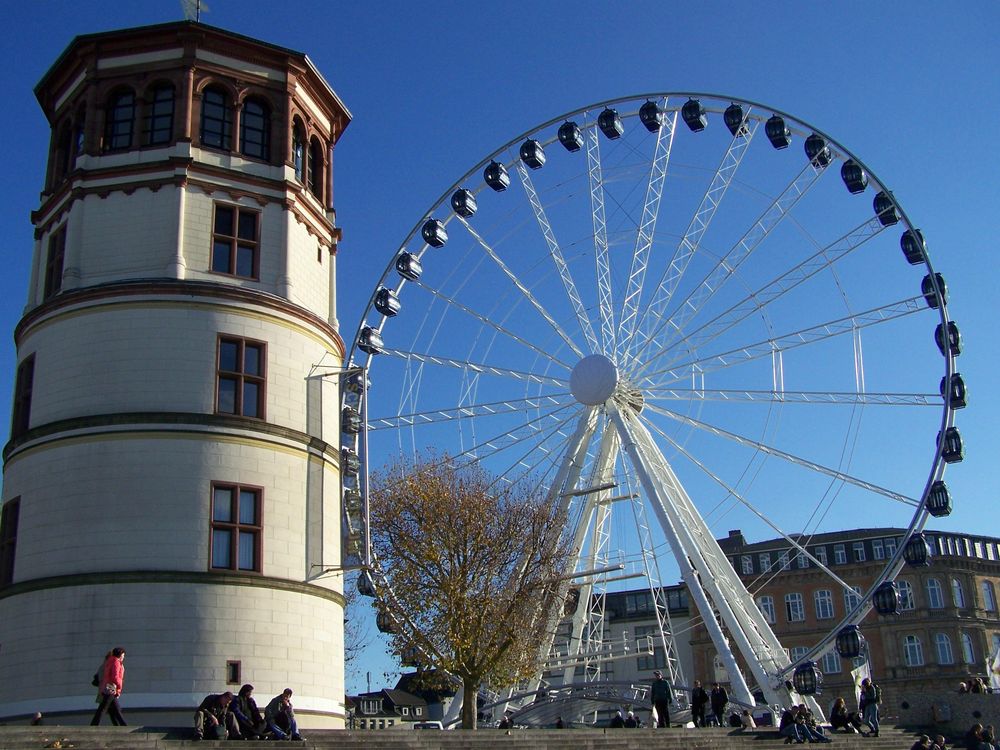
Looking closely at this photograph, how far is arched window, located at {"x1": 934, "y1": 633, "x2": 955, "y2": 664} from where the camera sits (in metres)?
92.0

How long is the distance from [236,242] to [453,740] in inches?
649

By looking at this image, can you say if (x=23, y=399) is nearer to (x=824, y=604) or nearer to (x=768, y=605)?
(x=824, y=604)

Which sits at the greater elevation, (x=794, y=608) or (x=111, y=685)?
(x=794, y=608)

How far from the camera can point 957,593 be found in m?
95.0

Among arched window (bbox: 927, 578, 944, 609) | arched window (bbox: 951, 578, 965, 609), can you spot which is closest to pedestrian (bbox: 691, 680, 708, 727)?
arched window (bbox: 927, 578, 944, 609)

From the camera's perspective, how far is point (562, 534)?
48.8 metres

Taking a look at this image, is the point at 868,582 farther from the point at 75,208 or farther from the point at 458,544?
the point at 75,208

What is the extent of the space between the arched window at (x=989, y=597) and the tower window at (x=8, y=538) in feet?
276

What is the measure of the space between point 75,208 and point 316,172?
8.44m

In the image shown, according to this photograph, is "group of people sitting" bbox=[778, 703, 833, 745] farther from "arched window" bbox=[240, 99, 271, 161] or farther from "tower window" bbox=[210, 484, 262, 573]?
"arched window" bbox=[240, 99, 271, 161]

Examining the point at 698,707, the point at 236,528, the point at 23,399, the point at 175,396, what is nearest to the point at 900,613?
the point at 698,707

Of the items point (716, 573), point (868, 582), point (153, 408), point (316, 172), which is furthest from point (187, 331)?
point (868, 582)

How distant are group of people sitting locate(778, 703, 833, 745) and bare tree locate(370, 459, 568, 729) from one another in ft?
34.0

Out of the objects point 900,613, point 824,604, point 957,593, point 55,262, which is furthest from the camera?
point 824,604
